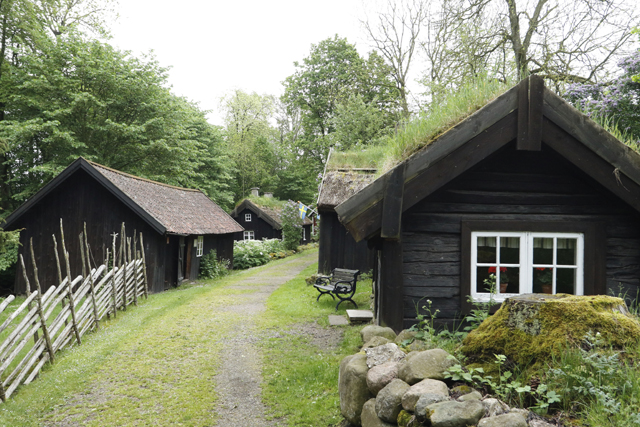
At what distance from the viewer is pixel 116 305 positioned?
1073cm

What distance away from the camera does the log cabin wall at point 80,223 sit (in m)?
15.1

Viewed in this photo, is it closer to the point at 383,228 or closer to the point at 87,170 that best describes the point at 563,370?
Answer: the point at 383,228

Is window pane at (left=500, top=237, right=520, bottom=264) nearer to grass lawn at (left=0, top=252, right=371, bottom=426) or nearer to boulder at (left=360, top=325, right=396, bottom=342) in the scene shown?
boulder at (left=360, top=325, right=396, bottom=342)

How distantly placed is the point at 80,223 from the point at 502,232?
595 inches

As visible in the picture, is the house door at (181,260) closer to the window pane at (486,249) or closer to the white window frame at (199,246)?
the white window frame at (199,246)

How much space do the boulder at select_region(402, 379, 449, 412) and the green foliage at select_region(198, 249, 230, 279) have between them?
16.9 meters

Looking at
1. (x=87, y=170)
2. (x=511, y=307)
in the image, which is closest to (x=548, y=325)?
(x=511, y=307)

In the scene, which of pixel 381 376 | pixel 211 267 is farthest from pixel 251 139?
pixel 381 376

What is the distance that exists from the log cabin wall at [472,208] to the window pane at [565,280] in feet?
2.61

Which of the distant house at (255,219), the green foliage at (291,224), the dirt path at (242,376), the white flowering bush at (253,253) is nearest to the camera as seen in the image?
the dirt path at (242,376)

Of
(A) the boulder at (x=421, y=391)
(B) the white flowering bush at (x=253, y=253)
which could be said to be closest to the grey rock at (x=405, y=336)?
(A) the boulder at (x=421, y=391)

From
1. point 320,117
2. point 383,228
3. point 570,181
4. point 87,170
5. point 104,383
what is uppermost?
point 320,117

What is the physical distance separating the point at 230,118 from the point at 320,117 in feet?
54.3

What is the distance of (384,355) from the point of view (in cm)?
434
